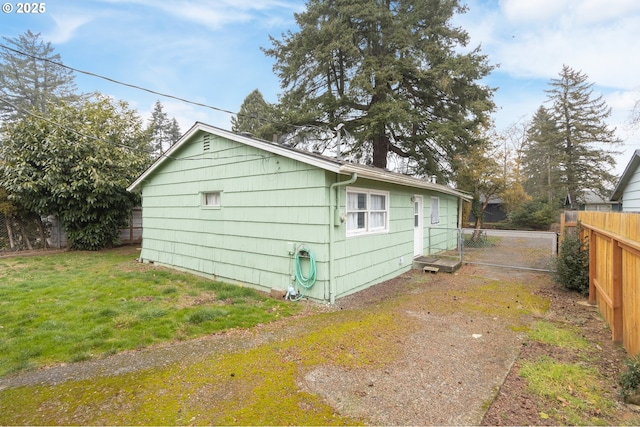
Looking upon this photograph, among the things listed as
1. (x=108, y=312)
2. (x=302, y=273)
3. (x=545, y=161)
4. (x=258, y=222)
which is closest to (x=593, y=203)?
(x=545, y=161)

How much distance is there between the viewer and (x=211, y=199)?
26.7 feet

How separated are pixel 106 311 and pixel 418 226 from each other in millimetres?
8428

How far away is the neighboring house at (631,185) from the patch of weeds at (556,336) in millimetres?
4796

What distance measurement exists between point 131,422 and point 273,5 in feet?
32.6

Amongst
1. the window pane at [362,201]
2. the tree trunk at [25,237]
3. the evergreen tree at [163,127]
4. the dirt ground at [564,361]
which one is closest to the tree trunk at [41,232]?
the tree trunk at [25,237]

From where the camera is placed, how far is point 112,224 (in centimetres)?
1296

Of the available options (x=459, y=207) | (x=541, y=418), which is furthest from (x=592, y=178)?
(x=541, y=418)

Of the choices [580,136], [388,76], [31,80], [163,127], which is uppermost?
[163,127]

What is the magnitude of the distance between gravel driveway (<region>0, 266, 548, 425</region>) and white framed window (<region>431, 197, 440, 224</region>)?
601cm

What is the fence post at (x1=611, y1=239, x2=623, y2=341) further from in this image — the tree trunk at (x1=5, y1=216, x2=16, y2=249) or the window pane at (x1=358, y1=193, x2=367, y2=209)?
the tree trunk at (x1=5, y1=216, x2=16, y2=249)

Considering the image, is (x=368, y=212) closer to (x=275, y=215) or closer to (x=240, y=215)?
(x=275, y=215)

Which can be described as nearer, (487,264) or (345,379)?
(345,379)

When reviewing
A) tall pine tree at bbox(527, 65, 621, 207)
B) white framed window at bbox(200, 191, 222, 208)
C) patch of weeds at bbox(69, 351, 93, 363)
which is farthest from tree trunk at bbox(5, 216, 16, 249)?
tall pine tree at bbox(527, 65, 621, 207)

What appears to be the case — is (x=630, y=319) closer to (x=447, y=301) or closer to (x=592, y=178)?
(x=447, y=301)
